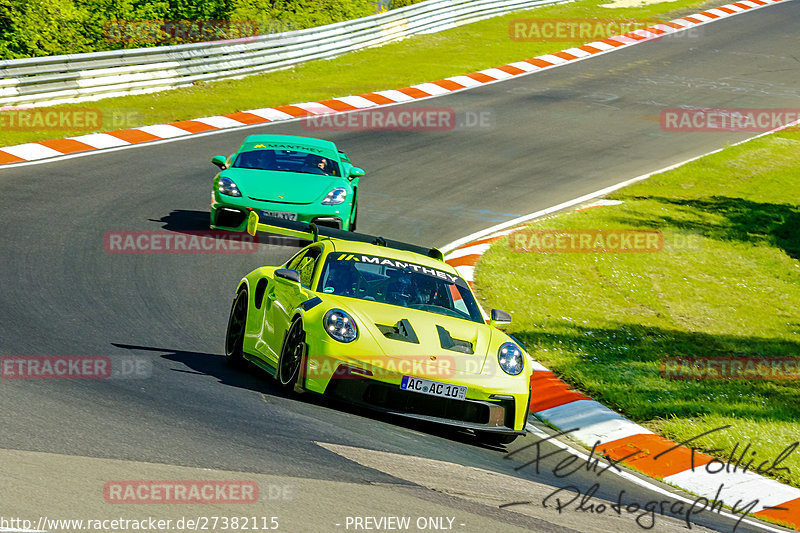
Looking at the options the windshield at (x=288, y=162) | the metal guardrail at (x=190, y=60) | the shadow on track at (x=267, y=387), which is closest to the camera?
the shadow on track at (x=267, y=387)

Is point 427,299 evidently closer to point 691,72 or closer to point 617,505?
point 617,505

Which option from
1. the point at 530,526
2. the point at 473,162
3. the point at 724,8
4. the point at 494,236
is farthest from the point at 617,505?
the point at 724,8

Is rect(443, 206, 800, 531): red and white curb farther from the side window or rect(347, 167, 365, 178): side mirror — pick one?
rect(347, 167, 365, 178): side mirror

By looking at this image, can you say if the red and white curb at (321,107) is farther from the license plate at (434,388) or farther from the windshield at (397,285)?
the license plate at (434,388)

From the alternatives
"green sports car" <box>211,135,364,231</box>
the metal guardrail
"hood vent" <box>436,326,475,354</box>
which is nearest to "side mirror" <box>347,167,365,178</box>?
"green sports car" <box>211,135,364,231</box>

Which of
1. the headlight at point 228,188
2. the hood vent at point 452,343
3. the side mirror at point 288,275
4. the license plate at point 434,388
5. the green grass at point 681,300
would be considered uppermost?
the side mirror at point 288,275

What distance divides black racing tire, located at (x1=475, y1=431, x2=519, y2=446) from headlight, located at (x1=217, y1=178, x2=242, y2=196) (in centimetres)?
732

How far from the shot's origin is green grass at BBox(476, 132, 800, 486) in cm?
1023

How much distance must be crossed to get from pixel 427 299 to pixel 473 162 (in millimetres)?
12094

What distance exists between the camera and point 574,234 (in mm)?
16859

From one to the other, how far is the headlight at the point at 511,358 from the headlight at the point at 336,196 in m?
6.69

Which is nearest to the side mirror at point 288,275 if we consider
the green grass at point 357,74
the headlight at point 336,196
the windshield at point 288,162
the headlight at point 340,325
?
the headlight at point 340,325

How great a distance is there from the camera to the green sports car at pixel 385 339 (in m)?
8.21

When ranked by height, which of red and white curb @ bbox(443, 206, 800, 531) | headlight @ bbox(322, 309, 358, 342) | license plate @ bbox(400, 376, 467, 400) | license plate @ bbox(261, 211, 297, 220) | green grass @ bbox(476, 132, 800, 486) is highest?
headlight @ bbox(322, 309, 358, 342)
